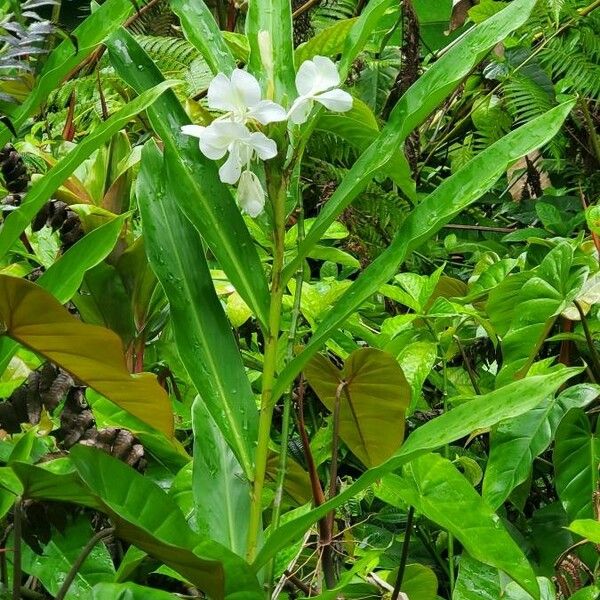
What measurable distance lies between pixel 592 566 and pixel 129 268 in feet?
2.26

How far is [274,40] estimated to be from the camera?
36.6 inches

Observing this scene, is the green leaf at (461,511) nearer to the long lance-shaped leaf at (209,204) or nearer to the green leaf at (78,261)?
the long lance-shaped leaf at (209,204)

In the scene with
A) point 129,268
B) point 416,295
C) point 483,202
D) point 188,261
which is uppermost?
point 188,261

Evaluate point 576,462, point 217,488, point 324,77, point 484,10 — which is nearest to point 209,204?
point 324,77

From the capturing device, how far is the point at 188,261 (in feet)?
2.90

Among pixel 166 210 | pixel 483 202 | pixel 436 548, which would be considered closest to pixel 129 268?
pixel 166 210

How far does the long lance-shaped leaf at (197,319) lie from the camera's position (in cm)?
84

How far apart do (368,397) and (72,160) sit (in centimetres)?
45

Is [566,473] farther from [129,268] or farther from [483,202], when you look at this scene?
[483,202]

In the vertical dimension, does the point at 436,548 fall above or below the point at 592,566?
below

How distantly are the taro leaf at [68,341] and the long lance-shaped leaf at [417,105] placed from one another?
185 mm

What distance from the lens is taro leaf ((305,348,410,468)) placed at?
1.03m

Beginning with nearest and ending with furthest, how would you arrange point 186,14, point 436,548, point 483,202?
point 186,14
point 436,548
point 483,202

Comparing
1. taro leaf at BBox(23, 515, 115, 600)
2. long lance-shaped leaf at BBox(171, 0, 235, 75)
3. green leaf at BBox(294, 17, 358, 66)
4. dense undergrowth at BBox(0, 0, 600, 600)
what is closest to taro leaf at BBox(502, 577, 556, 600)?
dense undergrowth at BBox(0, 0, 600, 600)
